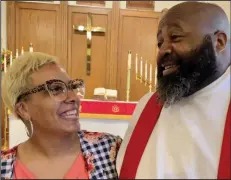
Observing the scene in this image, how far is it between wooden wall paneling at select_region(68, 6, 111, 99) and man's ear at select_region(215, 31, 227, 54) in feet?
8.88

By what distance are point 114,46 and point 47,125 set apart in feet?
8.92

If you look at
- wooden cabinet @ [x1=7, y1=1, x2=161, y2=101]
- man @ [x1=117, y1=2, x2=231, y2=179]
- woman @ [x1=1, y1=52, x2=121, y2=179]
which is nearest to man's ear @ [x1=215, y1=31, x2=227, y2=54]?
man @ [x1=117, y1=2, x2=231, y2=179]

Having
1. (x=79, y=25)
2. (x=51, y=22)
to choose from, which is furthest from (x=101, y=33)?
(x=51, y=22)

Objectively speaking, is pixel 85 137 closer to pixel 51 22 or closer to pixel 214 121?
pixel 214 121

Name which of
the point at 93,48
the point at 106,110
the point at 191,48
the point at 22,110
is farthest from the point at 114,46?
the point at 191,48

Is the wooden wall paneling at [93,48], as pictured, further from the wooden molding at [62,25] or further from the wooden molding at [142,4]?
the wooden molding at [142,4]

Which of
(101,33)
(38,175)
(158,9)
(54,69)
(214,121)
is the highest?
(158,9)

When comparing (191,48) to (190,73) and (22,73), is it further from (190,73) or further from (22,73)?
(22,73)

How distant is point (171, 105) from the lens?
73 cm

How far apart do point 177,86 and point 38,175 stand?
1.20 feet

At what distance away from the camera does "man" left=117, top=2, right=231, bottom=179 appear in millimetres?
645

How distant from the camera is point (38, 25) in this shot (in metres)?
3.28

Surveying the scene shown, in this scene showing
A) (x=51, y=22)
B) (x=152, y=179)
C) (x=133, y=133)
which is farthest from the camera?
(x=51, y=22)

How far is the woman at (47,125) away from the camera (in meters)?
0.71
